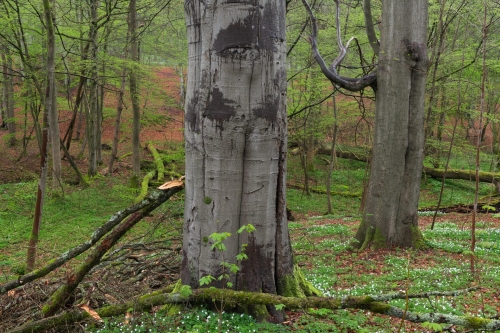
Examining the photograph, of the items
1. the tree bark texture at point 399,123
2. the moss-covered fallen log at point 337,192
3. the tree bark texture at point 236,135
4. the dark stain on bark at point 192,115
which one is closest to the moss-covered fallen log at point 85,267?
the tree bark texture at point 236,135

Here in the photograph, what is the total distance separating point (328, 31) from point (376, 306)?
15958 millimetres

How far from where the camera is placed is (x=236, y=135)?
301 centimetres

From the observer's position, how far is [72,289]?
3.34 metres

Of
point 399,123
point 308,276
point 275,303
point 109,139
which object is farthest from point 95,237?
point 109,139

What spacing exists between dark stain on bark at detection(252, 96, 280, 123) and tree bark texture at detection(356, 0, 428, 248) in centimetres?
468

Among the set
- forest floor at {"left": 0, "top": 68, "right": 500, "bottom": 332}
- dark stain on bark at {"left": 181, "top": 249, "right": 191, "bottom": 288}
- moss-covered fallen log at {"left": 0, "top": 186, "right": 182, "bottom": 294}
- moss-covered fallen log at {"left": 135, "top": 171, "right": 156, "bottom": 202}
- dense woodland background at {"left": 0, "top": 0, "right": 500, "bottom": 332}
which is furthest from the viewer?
moss-covered fallen log at {"left": 135, "top": 171, "right": 156, "bottom": 202}

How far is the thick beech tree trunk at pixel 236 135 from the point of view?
296cm

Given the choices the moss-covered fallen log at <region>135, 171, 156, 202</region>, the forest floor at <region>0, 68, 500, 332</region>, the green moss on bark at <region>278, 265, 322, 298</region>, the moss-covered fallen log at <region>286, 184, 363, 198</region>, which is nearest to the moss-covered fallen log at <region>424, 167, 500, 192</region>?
the moss-covered fallen log at <region>286, 184, 363, 198</region>

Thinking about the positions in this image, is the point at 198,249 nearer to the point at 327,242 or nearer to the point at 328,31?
the point at 327,242

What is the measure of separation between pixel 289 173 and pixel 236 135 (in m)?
20.2

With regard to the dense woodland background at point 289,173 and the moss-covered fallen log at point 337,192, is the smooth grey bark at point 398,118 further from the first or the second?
the moss-covered fallen log at point 337,192

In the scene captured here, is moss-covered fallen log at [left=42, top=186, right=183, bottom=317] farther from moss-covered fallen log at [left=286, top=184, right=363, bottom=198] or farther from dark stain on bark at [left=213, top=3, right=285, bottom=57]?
moss-covered fallen log at [left=286, top=184, right=363, bottom=198]

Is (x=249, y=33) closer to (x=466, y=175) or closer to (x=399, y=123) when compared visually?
(x=399, y=123)

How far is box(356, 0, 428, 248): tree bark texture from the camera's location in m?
7.04
